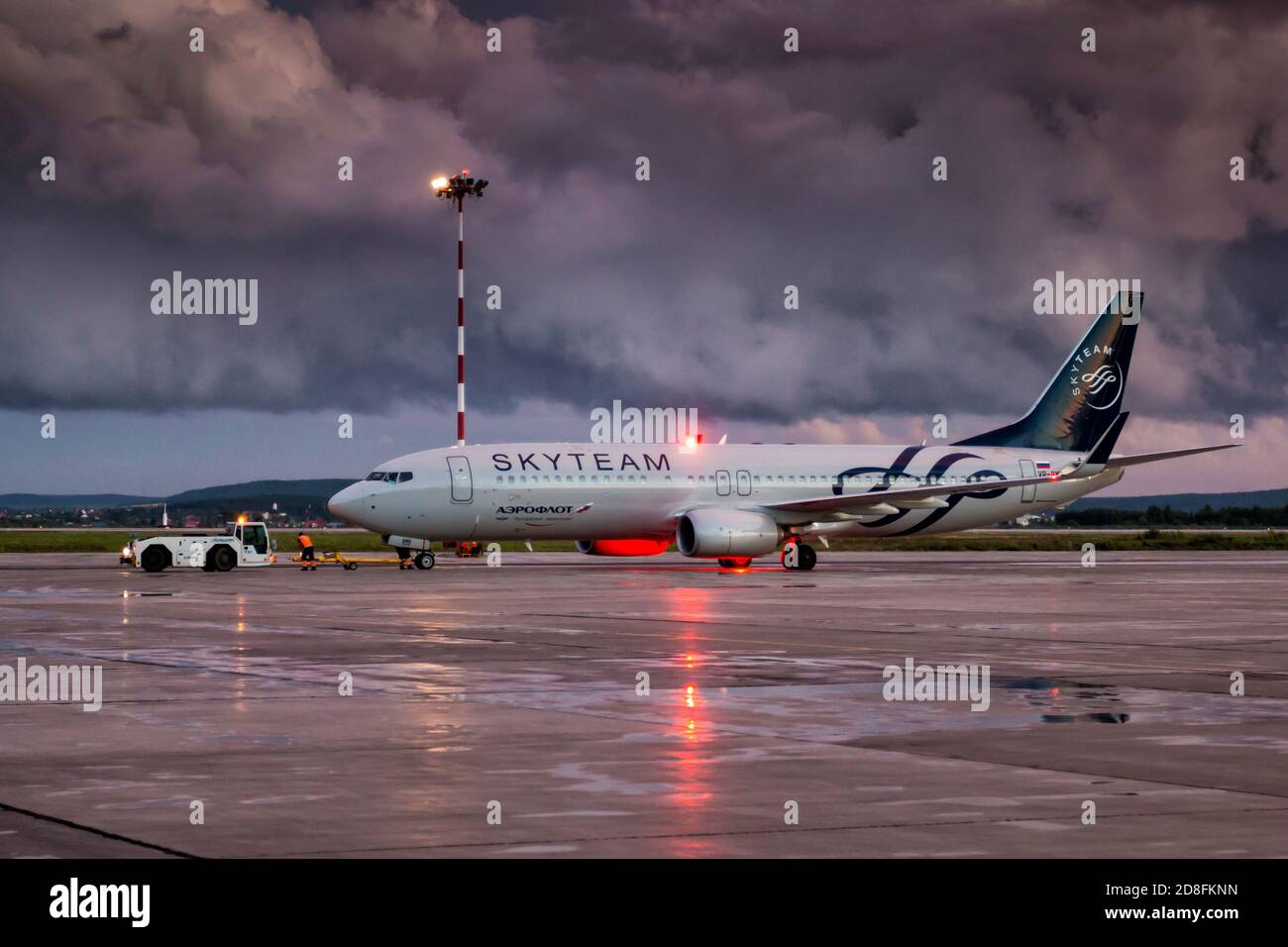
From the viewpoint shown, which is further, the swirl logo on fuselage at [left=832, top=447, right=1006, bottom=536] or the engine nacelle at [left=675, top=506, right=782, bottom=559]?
the swirl logo on fuselage at [left=832, top=447, right=1006, bottom=536]

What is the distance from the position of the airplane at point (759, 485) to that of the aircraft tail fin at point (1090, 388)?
0.19 ft

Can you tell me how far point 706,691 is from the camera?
18609mm

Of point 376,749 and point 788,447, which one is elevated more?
point 788,447

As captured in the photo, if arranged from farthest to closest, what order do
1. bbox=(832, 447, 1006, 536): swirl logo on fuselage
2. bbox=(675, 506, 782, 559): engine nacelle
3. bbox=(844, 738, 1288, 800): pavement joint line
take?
bbox=(832, 447, 1006, 536): swirl logo on fuselage → bbox=(675, 506, 782, 559): engine nacelle → bbox=(844, 738, 1288, 800): pavement joint line

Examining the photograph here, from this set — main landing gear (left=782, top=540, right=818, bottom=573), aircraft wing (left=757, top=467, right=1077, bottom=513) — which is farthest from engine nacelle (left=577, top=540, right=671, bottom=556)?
main landing gear (left=782, top=540, right=818, bottom=573)

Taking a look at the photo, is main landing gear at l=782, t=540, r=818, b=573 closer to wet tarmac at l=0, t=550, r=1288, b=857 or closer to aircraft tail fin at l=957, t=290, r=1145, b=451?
aircraft tail fin at l=957, t=290, r=1145, b=451

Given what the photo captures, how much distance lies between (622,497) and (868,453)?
10.9 m

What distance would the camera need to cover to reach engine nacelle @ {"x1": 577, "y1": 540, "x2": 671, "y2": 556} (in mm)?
60656

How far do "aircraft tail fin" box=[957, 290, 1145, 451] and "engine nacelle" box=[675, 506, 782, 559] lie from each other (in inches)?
671

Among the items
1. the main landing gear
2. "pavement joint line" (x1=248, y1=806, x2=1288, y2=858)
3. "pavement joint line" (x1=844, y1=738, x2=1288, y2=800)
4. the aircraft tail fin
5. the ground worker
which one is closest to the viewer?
"pavement joint line" (x1=248, y1=806, x2=1288, y2=858)

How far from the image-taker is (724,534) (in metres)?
55.5

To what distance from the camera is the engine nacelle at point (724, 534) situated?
182 ft
